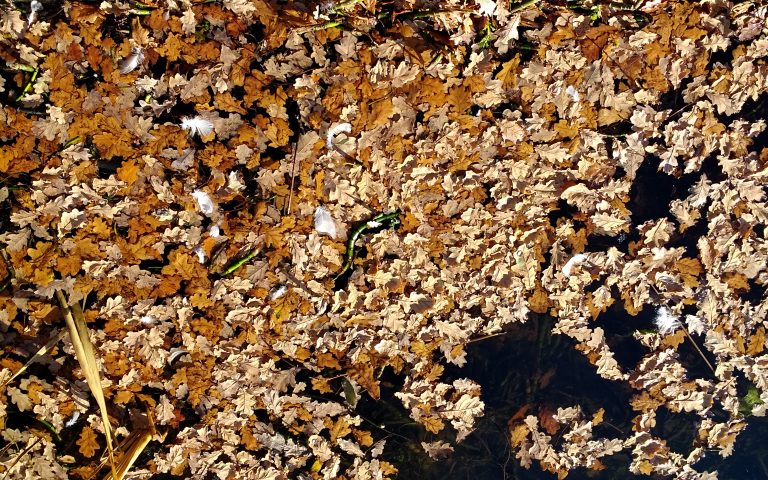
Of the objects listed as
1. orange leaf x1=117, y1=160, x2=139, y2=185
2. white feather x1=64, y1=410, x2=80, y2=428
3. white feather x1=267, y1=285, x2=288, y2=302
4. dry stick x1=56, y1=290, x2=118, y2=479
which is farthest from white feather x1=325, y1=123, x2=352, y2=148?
white feather x1=64, y1=410, x2=80, y2=428

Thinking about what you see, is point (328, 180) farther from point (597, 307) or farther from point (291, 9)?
point (597, 307)

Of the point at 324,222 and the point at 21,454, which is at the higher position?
the point at 324,222

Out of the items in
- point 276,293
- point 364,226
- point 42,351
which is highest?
point 364,226

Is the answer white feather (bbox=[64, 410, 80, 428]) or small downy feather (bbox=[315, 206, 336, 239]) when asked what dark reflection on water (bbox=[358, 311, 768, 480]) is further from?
white feather (bbox=[64, 410, 80, 428])

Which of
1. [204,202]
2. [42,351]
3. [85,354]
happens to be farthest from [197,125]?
[42,351]

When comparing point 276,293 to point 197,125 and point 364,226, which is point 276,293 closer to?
point 364,226

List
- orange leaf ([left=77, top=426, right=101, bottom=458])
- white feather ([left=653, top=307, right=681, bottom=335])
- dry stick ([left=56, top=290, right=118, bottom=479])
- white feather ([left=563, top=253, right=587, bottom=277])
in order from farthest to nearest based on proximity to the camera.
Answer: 1. white feather ([left=653, top=307, right=681, bottom=335])
2. white feather ([left=563, top=253, right=587, bottom=277])
3. orange leaf ([left=77, top=426, right=101, bottom=458])
4. dry stick ([left=56, top=290, right=118, bottom=479])

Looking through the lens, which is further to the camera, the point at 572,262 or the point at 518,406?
the point at 518,406

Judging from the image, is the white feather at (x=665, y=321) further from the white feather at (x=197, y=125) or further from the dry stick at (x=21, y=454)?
the dry stick at (x=21, y=454)
